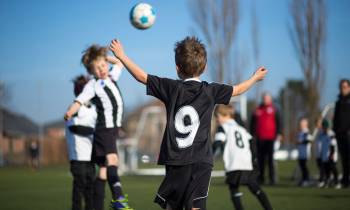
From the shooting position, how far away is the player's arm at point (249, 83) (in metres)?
5.23

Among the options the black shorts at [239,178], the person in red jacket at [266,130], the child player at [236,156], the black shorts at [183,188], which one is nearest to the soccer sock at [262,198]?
the child player at [236,156]

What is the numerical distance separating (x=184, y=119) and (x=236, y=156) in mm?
3581

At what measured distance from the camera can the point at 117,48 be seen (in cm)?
498

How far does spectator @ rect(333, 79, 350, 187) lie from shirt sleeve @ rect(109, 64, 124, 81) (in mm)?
6557

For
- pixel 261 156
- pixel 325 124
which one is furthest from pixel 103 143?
pixel 261 156

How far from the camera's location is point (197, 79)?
201 inches

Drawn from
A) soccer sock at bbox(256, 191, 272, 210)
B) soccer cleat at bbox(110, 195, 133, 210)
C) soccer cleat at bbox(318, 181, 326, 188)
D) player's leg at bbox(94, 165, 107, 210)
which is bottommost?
soccer cleat at bbox(318, 181, 326, 188)

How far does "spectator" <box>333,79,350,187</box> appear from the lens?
1301 cm

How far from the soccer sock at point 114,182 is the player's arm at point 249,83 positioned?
2.53m

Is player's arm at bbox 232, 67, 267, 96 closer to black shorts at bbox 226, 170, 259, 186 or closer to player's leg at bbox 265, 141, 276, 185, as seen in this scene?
black shorts at bbox 226, 170, 259, 186

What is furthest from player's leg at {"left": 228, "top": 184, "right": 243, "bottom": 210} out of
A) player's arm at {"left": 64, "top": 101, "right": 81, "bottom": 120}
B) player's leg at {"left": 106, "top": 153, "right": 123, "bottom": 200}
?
player's arm at {"left": 64, "top": 101, "right": 81, "bottom": 120}

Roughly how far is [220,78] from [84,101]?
2861 cm

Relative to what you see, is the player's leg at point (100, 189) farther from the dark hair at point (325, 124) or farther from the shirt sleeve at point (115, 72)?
the dark hair at point (325, 124)

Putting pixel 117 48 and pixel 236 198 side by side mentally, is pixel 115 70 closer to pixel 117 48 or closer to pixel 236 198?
pixel 236 198
